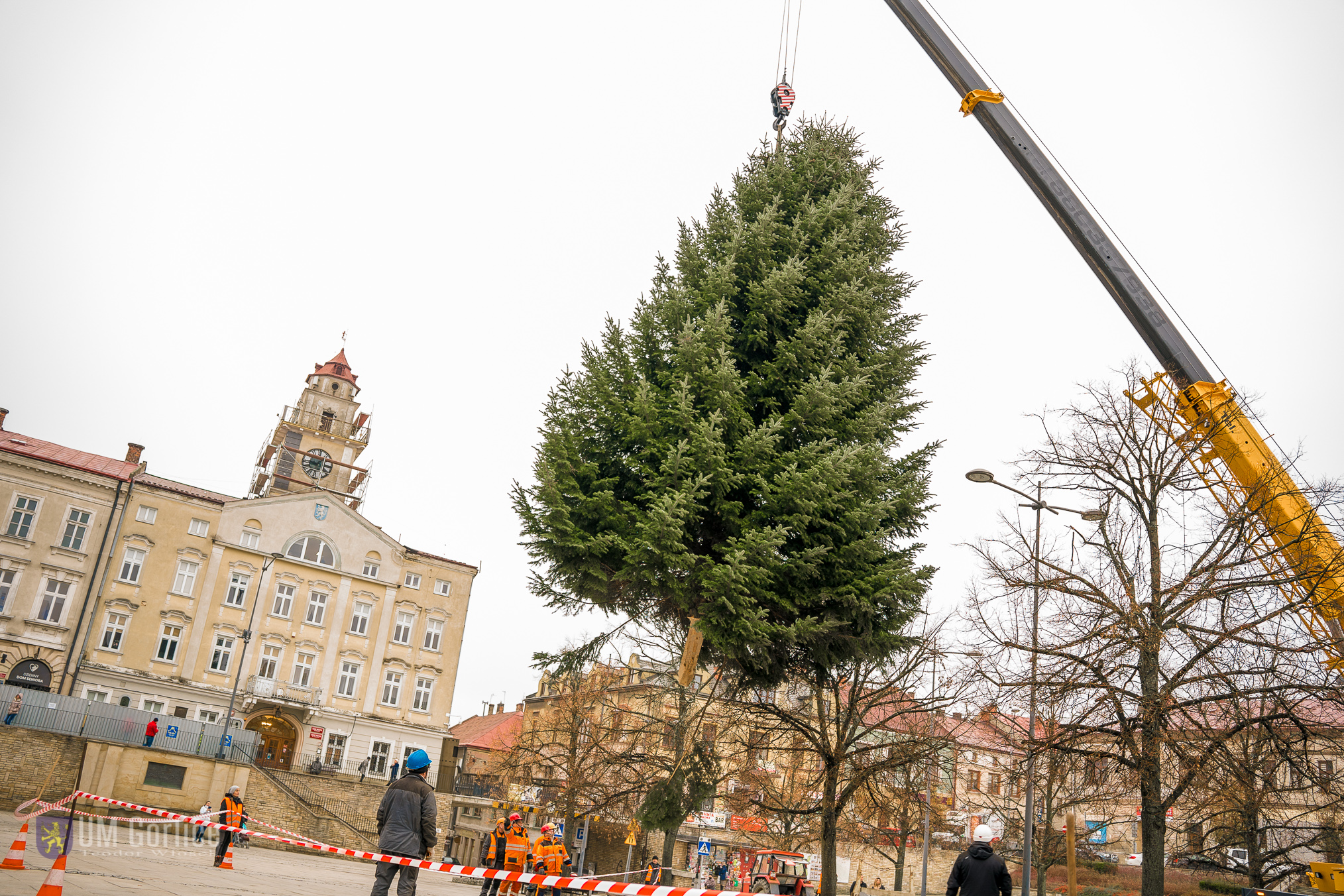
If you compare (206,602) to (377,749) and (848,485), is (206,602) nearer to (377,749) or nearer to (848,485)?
(377,749)

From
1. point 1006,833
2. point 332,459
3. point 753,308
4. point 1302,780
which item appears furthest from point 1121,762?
point 332,459

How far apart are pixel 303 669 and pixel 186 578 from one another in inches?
281

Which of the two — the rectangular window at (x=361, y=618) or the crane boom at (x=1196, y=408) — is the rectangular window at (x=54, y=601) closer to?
the rectangular window at (x=361, y=618)

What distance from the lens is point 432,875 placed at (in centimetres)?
2842

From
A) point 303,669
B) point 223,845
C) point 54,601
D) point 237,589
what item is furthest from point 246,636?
point 223,845

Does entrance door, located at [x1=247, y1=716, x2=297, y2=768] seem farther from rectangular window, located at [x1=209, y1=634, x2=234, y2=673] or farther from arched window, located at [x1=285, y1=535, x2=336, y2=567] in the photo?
arched window, located at [x1=285, y1=535, x2=336, y2=567]

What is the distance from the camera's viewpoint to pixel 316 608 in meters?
45.9

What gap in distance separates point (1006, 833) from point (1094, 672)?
1171 inches

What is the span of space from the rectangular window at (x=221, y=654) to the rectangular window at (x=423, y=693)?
9204mm

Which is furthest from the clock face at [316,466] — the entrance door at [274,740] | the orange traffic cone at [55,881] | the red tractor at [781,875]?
the orange traffic cone at [55,881]

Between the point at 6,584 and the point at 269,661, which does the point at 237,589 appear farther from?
the point at 6,584

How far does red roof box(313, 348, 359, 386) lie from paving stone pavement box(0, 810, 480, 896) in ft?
141

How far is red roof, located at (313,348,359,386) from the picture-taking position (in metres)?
66.6

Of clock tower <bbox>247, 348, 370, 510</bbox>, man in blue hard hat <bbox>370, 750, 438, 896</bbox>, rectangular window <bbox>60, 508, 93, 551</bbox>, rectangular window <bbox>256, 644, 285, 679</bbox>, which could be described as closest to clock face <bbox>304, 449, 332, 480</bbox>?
clock tower <bbox>247, 348, 370, 510</bbox>
